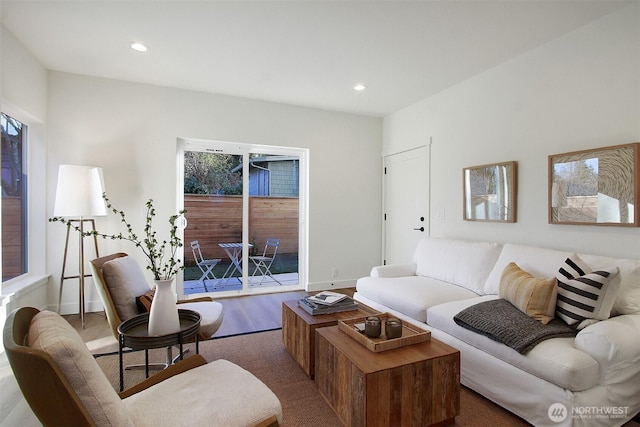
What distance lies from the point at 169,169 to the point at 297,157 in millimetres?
1801

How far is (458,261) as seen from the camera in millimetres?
3244

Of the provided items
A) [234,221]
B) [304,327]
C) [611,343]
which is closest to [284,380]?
[304,327]

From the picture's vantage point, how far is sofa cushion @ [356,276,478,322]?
2.70m

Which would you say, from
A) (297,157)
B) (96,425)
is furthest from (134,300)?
(297,157)

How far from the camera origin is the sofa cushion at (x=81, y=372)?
2.91ft

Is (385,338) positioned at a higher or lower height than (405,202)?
lower

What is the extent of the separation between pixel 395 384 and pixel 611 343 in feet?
3.78

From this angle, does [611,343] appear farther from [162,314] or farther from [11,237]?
[11,237]

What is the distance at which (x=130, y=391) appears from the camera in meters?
1.50

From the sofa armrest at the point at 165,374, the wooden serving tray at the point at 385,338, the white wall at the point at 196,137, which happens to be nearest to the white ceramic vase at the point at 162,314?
the sofa armrest at the point at 165,374

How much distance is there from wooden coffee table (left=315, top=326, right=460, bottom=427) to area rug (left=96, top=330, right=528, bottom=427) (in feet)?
0.49

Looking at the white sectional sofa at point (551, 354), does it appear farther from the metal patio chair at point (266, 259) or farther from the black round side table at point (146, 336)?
the metal patio chair at point (266, 259)

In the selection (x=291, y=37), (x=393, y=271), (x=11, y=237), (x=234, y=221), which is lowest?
(x=393, y=271)

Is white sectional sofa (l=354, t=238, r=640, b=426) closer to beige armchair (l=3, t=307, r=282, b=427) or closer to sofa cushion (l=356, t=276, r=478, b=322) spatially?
sofa cushion (l=356, t=276, r=478, b=322)
